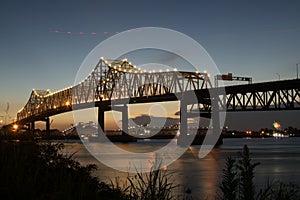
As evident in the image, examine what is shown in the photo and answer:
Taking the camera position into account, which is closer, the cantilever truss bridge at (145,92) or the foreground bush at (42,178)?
the foreground bush at (42,178)

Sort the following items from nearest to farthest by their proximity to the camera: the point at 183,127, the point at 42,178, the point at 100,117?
the point at 42,178 → the point at 183,127 → the point at 100,117

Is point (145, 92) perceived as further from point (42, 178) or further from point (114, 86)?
point (42, 178)

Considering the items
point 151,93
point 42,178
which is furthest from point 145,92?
point 42,178

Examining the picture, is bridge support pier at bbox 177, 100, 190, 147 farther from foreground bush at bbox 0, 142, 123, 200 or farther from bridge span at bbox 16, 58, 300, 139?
foreground bush at bbox 0, 142, 123, 200

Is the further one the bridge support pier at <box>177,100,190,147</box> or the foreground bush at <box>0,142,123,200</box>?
the bridge support pier at <box>177,100,190,147</box>

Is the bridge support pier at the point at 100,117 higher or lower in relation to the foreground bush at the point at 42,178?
higher

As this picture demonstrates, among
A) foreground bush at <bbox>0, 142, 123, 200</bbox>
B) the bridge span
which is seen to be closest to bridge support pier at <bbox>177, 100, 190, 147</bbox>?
the bridge span

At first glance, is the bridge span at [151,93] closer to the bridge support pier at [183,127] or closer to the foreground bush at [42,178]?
the bridge support pier at [183,127]

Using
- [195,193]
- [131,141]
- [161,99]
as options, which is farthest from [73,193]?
[131,141]

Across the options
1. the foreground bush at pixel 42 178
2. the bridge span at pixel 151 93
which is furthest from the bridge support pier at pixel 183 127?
the foreground bush at pixel 42 178

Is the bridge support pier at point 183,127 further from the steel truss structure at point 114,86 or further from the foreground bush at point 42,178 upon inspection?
the foreground bush at point 42,178

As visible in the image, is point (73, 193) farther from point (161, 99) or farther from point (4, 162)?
point (161, 99)

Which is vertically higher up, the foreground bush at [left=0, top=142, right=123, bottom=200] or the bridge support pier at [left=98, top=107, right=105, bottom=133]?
the bridge support pier at [left=98, top=107, right=105, bottom=133]

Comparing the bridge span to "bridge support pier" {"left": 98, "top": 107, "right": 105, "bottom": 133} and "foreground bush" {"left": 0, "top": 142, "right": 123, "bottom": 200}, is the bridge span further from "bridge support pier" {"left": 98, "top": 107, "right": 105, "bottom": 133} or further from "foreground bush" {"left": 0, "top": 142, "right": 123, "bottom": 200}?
"foreground bush" {"left": 0, "top": 142, "right": 123, "bottom": 200}
